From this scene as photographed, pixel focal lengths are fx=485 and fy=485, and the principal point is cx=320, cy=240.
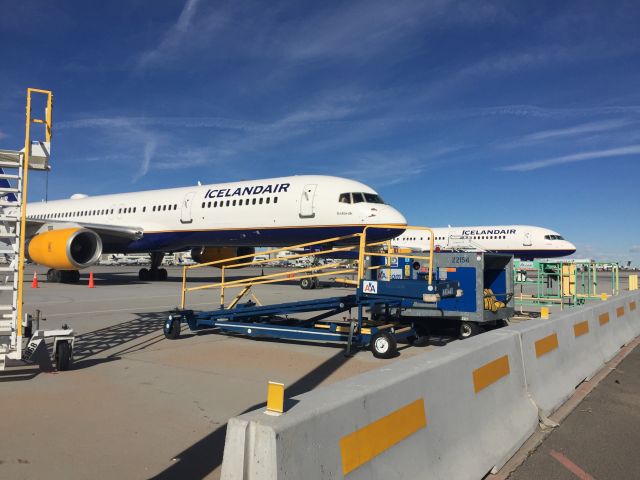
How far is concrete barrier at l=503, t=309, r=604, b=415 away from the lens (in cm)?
445

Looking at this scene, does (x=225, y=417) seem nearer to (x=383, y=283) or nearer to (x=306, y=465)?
(x=306, y=465)

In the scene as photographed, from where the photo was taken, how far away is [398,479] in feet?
8.27

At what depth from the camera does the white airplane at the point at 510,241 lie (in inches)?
1313

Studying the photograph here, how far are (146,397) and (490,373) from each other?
3254mm

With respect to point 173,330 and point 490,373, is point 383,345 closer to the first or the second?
point 490,373

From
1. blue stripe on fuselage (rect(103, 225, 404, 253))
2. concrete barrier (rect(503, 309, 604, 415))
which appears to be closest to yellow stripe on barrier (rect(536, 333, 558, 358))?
concrete barrier (rect(503, 309, 604, 415))

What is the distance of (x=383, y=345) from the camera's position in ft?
22.5

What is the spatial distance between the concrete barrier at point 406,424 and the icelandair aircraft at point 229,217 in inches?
402

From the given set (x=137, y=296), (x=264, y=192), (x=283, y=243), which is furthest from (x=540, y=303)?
(x=137, y=296)

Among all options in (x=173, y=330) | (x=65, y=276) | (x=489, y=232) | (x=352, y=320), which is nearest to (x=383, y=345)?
(x=352, y=320)

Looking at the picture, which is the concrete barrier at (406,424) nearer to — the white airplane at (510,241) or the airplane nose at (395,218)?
the airplane nose at (395,218)

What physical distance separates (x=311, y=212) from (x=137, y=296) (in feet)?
20.3

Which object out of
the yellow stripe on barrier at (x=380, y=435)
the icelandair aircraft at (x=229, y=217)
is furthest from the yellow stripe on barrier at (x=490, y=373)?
the icelandair aircraft at (x=229, y=217)

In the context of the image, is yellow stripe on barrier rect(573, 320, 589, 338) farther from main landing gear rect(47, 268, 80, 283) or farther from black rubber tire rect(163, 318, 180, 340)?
main landing gear rect(47, 268, 80, 283)
